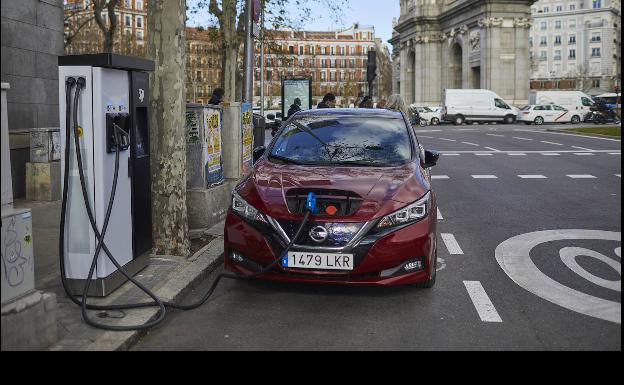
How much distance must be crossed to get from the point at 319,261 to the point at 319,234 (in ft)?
0.66

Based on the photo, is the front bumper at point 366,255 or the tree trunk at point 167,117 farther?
the tree trunk at point 167,117

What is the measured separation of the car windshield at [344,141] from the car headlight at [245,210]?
2.93ft

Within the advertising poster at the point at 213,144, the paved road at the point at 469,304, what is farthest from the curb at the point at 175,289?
the advertising poster at the point at 213,144

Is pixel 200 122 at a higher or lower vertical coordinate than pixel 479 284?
higher

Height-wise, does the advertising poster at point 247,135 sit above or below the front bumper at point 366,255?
above

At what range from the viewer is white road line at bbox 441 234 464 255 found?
799 centimetres

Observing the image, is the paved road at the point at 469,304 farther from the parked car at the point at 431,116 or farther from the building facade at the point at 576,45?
the building facade at the point at 576,45

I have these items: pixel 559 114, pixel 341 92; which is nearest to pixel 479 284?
pixel 559 114

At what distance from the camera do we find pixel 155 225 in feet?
23.7

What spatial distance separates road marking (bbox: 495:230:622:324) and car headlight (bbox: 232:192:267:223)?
2342 mm

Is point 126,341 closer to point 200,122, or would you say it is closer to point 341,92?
point 200,122

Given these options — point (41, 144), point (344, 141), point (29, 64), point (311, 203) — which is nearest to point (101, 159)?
point (311, 203)

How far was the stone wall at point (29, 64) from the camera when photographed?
11.0 m
